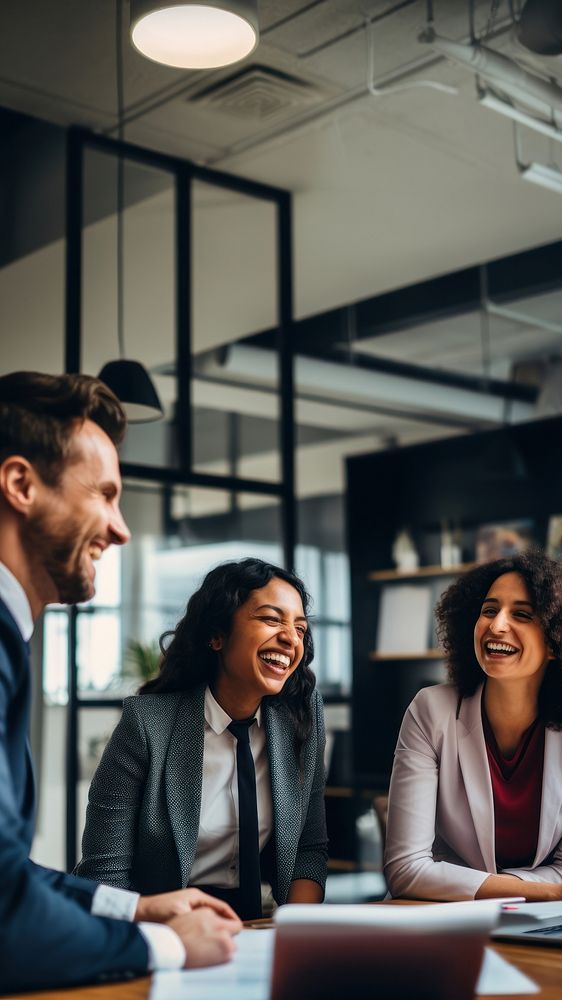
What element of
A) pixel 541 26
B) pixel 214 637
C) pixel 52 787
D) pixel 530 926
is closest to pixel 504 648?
pixel 214 637

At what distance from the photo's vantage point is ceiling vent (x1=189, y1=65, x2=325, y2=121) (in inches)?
166

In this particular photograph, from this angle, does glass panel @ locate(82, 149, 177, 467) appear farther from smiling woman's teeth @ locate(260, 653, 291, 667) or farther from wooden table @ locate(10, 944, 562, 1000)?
wooden table @ locate(10, 944, 562, 1000)

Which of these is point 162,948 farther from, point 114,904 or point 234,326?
point 234,326

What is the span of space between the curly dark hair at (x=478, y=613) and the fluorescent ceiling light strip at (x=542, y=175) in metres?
1.76

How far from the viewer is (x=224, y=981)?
1.38 metres

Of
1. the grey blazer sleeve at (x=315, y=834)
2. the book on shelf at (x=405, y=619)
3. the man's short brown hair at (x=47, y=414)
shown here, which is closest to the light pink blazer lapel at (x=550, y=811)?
the grey blazer sleeve at (x=315, y=834)

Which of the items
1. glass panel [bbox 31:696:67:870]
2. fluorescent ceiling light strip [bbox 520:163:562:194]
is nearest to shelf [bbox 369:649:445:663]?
glass panel [bbox 31:696:67:870]

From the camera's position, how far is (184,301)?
4859mm

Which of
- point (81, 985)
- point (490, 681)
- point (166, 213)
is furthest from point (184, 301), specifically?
point (81, 985)

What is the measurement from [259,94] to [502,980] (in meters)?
3.62

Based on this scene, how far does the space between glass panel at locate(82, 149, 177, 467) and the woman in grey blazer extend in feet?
6.37

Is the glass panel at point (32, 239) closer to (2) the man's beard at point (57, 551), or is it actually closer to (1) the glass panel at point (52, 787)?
(1) the glass panel at point (52, 787)

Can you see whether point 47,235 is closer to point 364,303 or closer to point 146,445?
point 146,445

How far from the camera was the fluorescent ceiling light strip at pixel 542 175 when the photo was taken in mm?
4078
